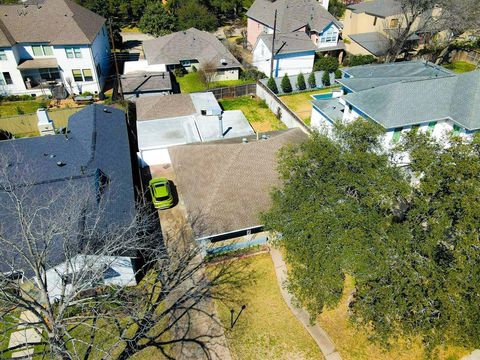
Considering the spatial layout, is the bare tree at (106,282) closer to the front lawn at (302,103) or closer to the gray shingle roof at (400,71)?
the front lawn at (302,103)

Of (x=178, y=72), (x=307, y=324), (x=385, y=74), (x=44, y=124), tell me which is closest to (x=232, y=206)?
(x=307, y=324)

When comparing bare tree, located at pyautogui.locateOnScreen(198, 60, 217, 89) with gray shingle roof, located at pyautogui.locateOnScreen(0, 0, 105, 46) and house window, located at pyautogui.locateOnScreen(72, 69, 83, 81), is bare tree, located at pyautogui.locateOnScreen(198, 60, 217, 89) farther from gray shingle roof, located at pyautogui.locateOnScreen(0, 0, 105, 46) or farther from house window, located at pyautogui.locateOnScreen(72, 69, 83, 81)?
house window, located at pyautogui.locateOnScreen(72, 69, 83, 81)

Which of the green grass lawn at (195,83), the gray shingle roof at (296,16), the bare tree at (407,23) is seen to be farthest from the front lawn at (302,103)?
the gray shingle roof at (296,16)

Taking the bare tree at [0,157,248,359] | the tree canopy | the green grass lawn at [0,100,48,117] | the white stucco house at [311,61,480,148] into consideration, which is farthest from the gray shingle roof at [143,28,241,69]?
the tree canopy

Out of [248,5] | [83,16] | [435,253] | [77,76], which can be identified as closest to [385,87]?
[435,253]

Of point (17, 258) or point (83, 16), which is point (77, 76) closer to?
point (83, 16)

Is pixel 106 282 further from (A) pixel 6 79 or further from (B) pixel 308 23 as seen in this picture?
(B) pixel 308 23
